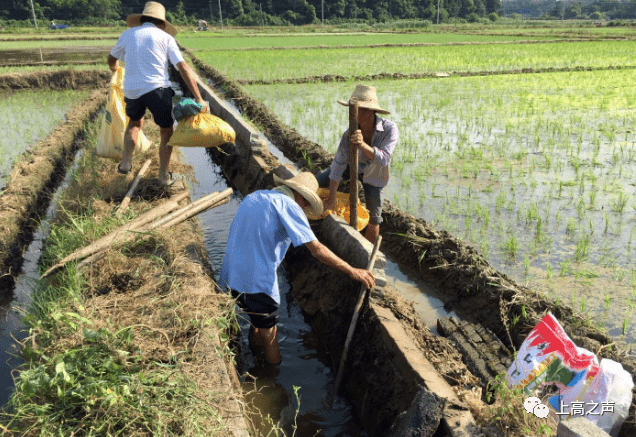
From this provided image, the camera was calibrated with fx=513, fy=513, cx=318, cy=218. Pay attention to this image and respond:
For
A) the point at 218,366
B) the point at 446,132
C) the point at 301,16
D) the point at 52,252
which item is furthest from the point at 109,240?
the point at 301,16

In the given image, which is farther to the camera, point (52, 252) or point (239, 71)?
point (239, 71)

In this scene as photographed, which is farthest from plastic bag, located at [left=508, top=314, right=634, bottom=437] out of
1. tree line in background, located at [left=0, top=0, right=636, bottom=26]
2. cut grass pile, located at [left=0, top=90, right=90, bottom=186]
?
tree line in background, located at [left=0, top=0, right=636, bottom=26]

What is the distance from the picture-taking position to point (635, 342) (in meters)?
3.04

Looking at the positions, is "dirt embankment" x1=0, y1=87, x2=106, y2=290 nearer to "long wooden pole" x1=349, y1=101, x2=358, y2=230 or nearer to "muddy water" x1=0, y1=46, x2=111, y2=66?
"long wooden pole" x1=349, y1=101, x2=358, y2=230

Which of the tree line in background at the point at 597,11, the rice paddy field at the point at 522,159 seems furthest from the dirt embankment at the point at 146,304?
the tree line in background at the point at 597,11

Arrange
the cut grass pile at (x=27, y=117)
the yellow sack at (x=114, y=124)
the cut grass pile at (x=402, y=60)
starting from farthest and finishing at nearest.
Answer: the cut grass pile at (x=402, y=60)
the cut grass pile at (x=27, y=117)
the yellow sack at (x=114, y=124)

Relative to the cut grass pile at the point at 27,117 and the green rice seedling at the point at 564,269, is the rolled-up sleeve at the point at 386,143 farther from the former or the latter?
the cut grass pile at the point at 27,117

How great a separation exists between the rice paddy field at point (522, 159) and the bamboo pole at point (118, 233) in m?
2.28

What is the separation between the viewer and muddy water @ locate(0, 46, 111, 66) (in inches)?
716

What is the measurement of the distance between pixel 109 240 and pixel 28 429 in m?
1.72

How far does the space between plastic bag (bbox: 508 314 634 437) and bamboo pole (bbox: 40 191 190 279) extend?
8.60 feet

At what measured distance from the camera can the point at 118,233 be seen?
361 cm

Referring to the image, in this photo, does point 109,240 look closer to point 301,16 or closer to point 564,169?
point 564,169

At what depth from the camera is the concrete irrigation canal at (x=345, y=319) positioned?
2.38 m
